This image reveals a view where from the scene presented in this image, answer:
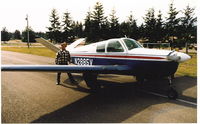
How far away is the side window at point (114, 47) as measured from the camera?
805 cm

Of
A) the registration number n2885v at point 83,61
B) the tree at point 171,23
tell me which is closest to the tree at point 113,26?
the tree at point 171,23

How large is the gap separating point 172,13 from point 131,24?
16.7 m

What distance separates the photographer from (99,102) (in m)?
6.72

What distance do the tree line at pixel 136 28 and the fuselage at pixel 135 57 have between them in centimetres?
2851

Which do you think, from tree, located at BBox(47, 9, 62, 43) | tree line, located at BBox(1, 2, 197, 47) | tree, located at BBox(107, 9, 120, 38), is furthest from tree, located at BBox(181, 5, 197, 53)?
tree, located at BBox(47, 9, 62, 43)

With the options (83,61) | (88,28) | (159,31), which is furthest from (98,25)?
(83,61)

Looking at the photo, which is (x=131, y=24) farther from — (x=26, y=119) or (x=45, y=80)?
(x=26, y=119)

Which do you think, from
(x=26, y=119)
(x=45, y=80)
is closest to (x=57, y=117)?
(x=26, y=119)

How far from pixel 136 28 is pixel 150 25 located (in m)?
4.04

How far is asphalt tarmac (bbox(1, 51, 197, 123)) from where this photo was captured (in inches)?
212

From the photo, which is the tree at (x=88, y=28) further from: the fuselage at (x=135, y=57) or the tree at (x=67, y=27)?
the fuselage at (x=135, y=57)

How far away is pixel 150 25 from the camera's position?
51219mm

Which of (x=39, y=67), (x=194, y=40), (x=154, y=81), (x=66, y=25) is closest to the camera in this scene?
(x=39, y=67)

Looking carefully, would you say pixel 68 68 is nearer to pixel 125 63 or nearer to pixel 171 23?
pixel 125 63
